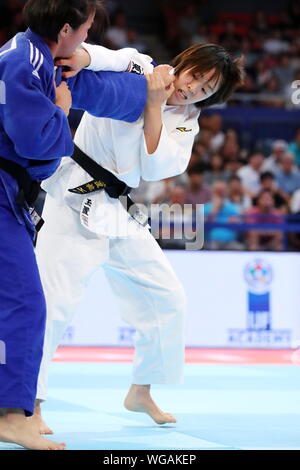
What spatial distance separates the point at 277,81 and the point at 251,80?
0.40m

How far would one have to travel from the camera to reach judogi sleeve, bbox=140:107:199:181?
3.32 metres

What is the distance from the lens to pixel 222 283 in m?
7.04

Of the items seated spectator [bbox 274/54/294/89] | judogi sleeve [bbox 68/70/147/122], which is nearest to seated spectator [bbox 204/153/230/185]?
seated spectator [bbox 274/54/294/89]

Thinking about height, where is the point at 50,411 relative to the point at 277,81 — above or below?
below

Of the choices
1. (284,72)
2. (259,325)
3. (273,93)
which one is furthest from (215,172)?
(284,72)

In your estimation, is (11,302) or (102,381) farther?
(102,381)

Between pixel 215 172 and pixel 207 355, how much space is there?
10.7 feet

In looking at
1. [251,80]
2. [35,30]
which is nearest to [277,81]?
[251,80]

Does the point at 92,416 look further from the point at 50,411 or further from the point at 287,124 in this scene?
the point at 287,124

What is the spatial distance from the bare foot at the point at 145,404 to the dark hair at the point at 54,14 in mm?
1876

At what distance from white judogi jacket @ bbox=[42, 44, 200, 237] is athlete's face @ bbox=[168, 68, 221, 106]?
0.09 m

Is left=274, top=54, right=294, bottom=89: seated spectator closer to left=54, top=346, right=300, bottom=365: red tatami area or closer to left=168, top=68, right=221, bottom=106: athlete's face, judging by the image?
left=54, top=346, right=300, bottom=365: red tatami area

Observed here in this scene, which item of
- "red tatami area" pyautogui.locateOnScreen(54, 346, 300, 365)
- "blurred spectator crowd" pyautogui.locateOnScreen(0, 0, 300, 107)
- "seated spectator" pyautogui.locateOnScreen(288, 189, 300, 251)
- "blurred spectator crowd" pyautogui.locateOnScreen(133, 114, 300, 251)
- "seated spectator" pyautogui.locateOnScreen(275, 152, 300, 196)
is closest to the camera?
"red tatami area" pyautogui.locateOnScreen(54, 346, 300, 365)
